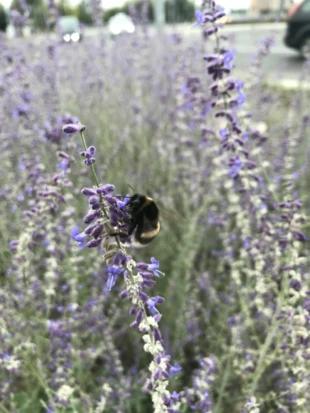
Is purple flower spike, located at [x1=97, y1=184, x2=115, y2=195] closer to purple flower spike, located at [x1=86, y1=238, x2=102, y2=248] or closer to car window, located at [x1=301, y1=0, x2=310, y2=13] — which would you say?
purple flower spike, located at [x1=86, y1=238, x2=102, y2=248]

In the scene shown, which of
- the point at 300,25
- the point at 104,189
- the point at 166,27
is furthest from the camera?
the point at 166,27

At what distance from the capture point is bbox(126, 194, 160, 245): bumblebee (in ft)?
5.00

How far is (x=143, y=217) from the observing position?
1.57 m

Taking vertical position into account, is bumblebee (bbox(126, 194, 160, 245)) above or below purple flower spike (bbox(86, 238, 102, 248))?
below

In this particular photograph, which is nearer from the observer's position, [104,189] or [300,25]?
[104,189]

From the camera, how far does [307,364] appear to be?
69.4 inches

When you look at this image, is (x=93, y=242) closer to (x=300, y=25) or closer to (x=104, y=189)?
(x=104, y=189)

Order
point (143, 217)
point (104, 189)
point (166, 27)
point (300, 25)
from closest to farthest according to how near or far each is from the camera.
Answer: point (104, 189) < point (143, 217) < point (300, 25) < point (166, 27)

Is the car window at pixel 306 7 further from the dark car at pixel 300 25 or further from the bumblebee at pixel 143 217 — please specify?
the bumblebee at pixel 143 217

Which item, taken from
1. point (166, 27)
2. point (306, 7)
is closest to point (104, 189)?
point (306, 7)

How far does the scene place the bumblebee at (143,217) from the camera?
1.52 m

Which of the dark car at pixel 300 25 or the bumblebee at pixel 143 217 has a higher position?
the bumblebee at pixel 143 217

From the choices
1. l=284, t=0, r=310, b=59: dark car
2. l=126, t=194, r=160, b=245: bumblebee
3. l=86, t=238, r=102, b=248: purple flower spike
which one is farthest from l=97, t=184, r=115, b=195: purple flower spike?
l=284, t=0, r=310, b=59: dark car

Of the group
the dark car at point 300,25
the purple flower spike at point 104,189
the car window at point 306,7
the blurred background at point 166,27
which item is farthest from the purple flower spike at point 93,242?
the car window at point 306,7
